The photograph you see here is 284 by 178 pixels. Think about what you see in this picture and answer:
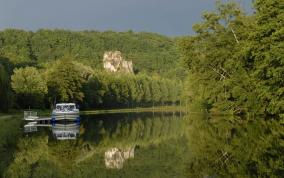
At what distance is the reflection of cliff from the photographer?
2106 centimetres

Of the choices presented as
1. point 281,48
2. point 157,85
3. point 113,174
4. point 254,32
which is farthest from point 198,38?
point 157,85

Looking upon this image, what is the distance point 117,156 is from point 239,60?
1376 inches

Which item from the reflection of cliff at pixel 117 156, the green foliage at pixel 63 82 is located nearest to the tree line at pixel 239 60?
the reflection of cliff at pixel 117 156

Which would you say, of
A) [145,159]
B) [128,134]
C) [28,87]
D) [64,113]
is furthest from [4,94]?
[145,159]

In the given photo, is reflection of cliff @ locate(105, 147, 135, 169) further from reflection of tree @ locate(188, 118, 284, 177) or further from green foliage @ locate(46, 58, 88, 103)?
green foliage @ locate(46, 58, 88, 103)

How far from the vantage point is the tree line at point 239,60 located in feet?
150

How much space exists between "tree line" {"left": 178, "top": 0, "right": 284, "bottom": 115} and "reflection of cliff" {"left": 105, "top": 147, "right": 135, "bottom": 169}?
20140mm

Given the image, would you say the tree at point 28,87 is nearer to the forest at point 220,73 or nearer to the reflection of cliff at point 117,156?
the forest at point 220,73

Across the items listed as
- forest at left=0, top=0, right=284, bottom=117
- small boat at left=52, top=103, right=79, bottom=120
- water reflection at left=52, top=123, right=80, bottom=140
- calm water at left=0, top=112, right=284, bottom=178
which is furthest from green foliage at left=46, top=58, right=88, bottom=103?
calm water at left=0, top=112, right=284, bottom=178

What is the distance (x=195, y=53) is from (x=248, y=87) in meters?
14.4

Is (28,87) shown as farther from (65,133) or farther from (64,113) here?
(65,133)

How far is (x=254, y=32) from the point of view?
4794cm

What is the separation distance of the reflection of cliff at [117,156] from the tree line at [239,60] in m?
20.1

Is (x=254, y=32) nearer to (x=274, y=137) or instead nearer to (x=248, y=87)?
(x=248, y=87)
